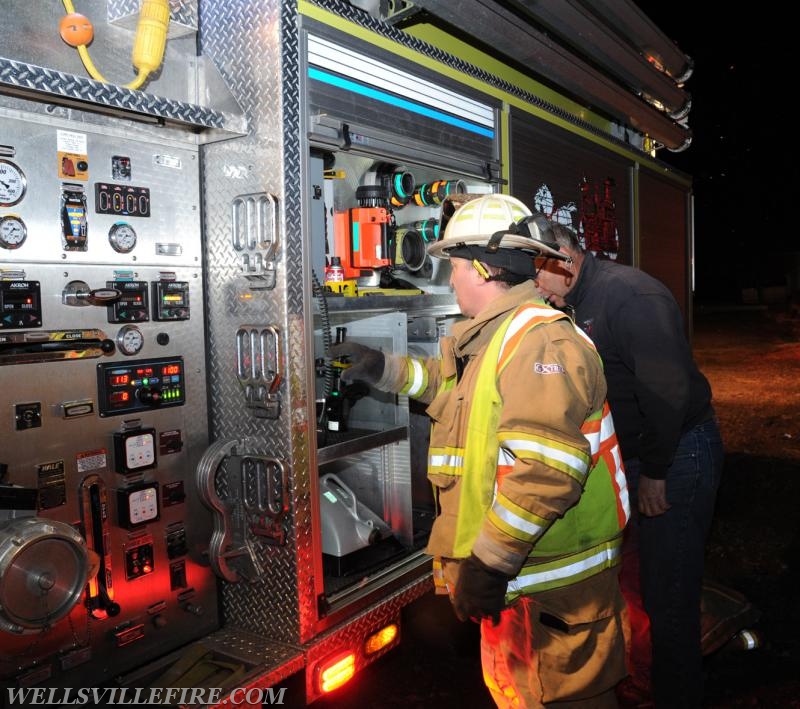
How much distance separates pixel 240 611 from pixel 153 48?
2.23m

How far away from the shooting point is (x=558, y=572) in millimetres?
2336

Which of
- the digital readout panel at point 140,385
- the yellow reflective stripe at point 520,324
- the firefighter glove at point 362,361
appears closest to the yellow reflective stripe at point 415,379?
the firefighter glove at point 362,361

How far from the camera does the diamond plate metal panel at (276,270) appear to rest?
8.70 feet

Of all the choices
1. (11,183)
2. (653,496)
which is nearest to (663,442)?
(653,496)

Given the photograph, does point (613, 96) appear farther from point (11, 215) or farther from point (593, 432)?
point (11, 215)

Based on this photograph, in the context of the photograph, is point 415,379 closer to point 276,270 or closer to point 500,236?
point 276,270

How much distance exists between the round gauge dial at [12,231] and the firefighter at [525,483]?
146cm

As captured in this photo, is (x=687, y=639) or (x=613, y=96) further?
(x=613, y=96)

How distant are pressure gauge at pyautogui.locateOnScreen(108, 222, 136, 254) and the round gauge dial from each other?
1.01 ft

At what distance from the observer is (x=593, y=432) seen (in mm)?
2354

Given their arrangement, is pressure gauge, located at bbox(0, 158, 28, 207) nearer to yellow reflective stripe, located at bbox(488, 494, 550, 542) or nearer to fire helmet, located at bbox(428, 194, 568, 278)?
fire helmet, located at bbox(428, 194, 568, 278)

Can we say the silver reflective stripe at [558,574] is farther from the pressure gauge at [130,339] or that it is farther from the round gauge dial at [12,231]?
the round gauge dial at [12,231]

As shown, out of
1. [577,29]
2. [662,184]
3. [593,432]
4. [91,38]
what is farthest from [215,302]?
[662,184]

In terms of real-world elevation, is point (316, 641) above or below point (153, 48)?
below
